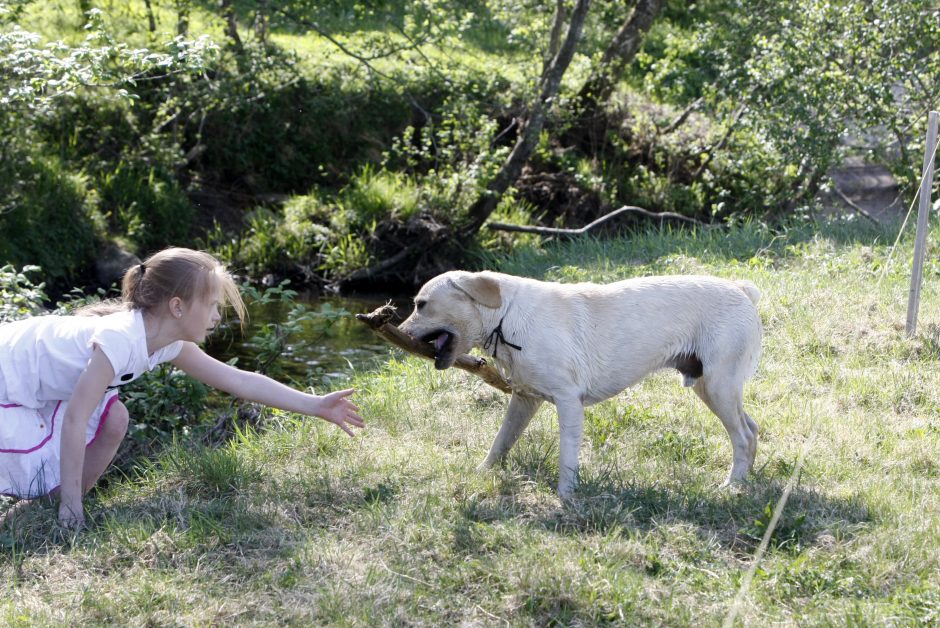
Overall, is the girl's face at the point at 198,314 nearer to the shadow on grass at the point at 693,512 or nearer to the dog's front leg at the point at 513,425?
the shadow on grass at the point at 693,512

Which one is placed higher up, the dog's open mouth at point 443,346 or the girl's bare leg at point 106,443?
the dog's open mouth at point 443,346

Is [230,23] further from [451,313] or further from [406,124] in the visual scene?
[451,313]

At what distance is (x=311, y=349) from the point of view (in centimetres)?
966

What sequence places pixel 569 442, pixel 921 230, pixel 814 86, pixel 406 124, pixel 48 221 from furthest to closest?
pixel 406 124, pixel 48 221, pixel 814 86, pixel 921 230, pixel 569 442

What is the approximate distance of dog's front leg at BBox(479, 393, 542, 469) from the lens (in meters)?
5.34

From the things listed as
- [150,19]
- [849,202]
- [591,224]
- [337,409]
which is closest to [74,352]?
[337,409]

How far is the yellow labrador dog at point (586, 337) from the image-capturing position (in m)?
5.01

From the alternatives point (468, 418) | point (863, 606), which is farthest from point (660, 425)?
point (863, 606)

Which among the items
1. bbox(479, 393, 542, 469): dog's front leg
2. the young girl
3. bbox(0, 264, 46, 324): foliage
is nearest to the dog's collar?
bbox(479, 393, 542, 469): dog's front leg

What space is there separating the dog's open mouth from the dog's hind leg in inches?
56.9

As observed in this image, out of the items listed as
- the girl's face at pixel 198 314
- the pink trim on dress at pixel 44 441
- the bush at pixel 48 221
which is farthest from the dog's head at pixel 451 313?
the bush at pixel 48 221

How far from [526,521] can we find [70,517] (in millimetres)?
2147

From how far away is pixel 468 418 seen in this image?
6289 millimetres

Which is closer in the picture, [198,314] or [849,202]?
[198,314]
